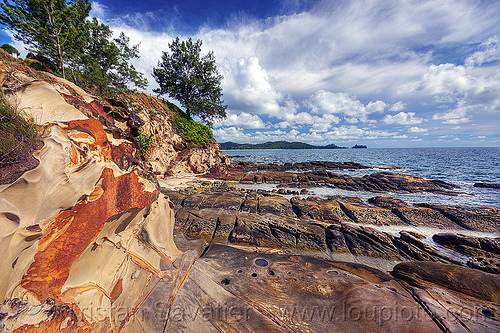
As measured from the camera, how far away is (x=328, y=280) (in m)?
4.41

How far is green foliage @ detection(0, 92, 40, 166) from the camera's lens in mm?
2326

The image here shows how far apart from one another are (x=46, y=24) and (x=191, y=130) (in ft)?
43.6

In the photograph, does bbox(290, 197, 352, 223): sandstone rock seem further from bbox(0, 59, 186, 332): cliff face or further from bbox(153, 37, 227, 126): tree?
bbox(153, 37, 227, 126): tree

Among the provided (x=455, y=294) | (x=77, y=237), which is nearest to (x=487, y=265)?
(x=455, y=294)

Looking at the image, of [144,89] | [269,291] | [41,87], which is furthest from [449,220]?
[144,89]

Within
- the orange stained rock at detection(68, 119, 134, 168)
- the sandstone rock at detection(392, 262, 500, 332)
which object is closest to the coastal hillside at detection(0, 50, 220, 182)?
the orange stained rock at detection(68, 119, 134, 168)

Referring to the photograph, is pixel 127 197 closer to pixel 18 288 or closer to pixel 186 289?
pixel 18 288

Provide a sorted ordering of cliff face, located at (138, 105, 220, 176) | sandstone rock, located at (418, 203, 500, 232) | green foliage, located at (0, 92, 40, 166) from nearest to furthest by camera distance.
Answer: green foliage, located at (0, 92, 40, 166)
sandstone rock, located at (418, 203, 500, 232)
cliff face, located at (138, 105, 220, 176)

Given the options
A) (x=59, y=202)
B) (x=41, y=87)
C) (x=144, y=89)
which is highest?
(x=144, y=89)

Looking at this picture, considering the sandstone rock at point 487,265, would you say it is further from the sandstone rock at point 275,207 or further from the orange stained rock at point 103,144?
the orange stained rock at point 103,144

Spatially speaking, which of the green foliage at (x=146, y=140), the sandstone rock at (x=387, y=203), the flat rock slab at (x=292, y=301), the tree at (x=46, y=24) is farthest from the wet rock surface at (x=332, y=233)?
the tree at (x=46, y=24)

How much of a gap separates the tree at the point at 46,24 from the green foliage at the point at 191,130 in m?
9.91

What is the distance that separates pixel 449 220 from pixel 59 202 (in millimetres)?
17929

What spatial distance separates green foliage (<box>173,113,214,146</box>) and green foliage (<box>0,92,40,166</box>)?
18.7 m
